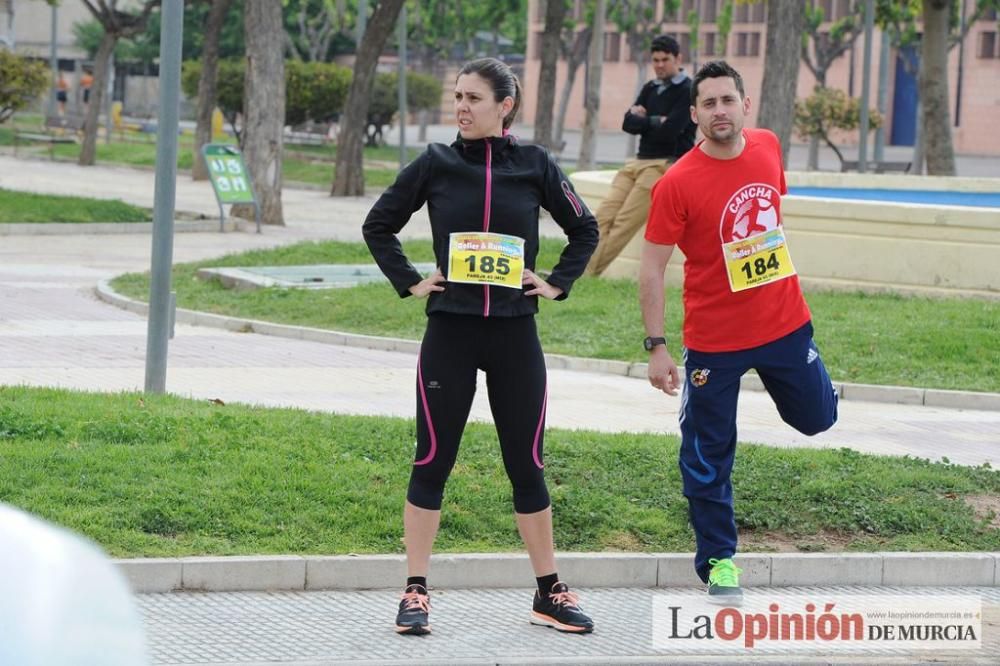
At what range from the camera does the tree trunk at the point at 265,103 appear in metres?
26.1

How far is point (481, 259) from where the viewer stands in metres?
6.07

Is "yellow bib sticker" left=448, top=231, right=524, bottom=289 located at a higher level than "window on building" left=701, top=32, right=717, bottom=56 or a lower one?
lower

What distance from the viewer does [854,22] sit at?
59719 millimetres

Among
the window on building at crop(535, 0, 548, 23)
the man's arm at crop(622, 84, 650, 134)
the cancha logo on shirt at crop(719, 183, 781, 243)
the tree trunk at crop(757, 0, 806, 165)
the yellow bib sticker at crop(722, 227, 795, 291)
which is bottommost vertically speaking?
the yellow bib sticker at crop(722, 227, 795, 291)

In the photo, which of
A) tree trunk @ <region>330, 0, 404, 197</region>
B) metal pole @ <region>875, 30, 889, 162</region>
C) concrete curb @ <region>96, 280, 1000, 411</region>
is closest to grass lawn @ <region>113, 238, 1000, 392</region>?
concrete curb @ <region>96, 280, 1000, 411</region>

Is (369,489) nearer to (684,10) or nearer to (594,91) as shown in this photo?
(594,91)

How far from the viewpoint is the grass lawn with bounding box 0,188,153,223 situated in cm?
2484

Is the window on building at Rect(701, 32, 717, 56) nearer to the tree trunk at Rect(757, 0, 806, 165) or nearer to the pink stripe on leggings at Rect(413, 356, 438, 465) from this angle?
the tree trunk at Rect(757, 0, 806, 165)

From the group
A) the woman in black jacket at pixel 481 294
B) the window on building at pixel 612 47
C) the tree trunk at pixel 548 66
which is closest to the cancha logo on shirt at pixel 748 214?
the woman in black jacket at pixel 481 294

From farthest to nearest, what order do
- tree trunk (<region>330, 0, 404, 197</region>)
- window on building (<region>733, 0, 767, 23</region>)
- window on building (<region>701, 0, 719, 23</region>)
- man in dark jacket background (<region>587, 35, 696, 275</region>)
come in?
window on building (<region>701, 0, 719, 23</region>), window on building (<region>733, 0, 767, 23</region>), tree trunk (<region>330, 0, 404, 197</region>), man in dark jacket background (<region>587, 35, 696, 275</region>)

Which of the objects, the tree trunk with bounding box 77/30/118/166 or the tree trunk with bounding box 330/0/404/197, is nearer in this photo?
the tree trunk with bounding box 330/0/404/197

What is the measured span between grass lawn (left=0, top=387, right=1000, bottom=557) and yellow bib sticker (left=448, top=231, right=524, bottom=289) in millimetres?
1469

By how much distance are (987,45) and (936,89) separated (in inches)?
1553

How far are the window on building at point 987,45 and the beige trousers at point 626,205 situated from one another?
51534mm
